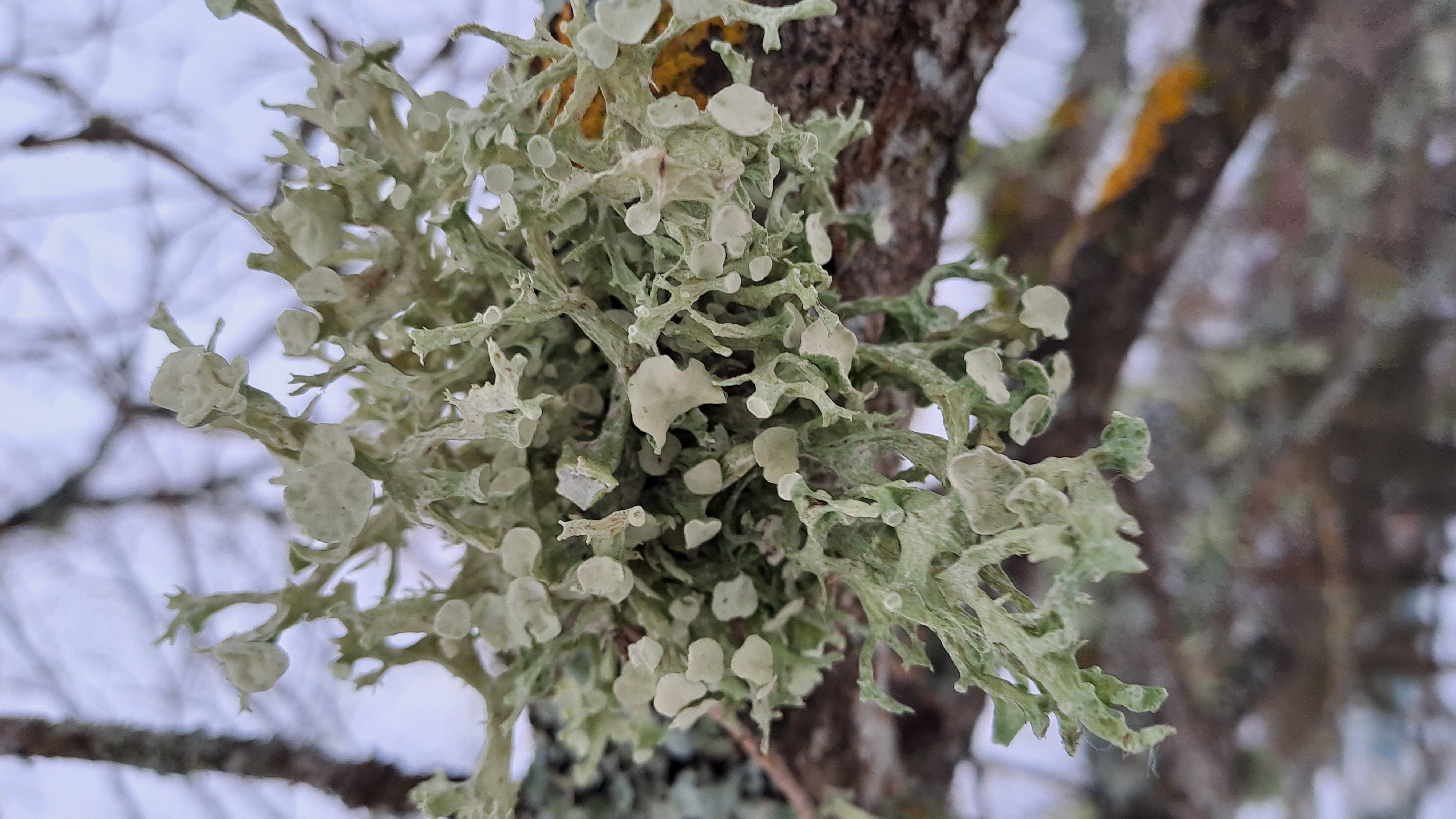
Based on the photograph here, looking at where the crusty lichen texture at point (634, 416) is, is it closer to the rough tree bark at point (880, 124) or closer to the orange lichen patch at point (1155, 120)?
the rough tree bark at point (880, 124)

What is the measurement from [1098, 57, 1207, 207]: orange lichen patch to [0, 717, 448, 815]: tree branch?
0.81 m

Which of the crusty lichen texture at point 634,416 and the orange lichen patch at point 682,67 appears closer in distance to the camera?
the crusty lichen texture at point 634,416

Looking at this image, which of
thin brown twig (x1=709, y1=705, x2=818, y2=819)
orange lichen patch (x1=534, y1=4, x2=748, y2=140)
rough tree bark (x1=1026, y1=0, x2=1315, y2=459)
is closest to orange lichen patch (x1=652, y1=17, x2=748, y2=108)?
orange lichen patch (x1=534, y1=4, x2=748, y2=140)

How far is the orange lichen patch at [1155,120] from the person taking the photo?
74 centimetres

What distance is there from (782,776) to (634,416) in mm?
335

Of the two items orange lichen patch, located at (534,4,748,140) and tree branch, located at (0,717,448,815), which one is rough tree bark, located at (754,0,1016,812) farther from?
tree branch, located at (0,717,448,815)

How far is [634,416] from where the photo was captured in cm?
31

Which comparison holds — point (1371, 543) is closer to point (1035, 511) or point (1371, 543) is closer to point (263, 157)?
point (1035, 511)

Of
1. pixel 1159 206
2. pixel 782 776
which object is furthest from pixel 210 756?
pixel 1159 206

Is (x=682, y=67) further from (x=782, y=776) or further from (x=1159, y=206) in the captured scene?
(x=1159, y=206)

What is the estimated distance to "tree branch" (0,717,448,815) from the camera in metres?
0.54

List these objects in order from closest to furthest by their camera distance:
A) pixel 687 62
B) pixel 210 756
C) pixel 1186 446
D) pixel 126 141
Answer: pixel 687 62 → pixel 210 756 → pixel 126 141 → pixel 1186 446

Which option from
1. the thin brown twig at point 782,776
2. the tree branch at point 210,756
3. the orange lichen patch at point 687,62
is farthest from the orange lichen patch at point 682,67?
the tree branch at point 210,756

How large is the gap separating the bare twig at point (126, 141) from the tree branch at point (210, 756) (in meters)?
0.42
